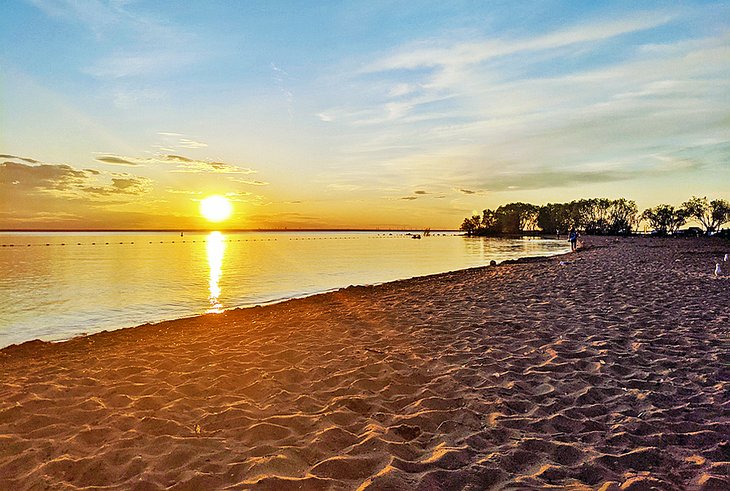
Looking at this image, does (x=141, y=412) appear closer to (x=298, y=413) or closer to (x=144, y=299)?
(x=298, y=413)

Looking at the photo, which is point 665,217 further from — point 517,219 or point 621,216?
point 517,219

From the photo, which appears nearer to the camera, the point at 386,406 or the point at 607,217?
the point at 386,406

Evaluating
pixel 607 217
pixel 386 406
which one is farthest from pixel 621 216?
pixel 386 406

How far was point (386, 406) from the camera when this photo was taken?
5.58 m

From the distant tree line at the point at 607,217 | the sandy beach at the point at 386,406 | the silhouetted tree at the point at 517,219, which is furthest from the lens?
the silhouetted tree at the point at 517,219

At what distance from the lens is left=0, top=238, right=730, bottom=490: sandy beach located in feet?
13.3

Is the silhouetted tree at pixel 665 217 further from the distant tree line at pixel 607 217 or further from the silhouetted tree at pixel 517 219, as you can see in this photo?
the silhouetted tree at pixel 517 219

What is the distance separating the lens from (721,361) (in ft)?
22.4

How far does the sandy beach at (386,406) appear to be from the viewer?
13.3 ft

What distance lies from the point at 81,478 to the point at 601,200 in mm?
170784

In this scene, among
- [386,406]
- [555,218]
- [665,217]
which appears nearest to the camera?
[386,406]

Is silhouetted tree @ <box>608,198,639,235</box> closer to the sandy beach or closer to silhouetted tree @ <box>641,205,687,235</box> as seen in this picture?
silhouetted tree @ <box>641,205,687,235</box>

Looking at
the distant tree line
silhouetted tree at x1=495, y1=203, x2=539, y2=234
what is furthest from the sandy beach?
silhouetted tree at x1=495, y1=203, x2=539, y2=234

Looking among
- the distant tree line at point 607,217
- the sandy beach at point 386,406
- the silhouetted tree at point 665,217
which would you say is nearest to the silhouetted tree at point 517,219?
the distant tree line at point 607,217
